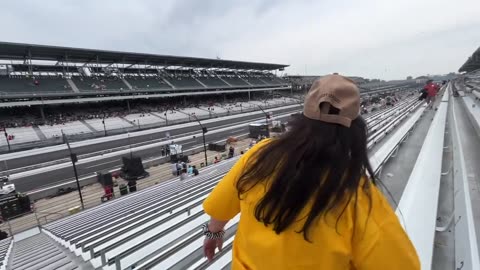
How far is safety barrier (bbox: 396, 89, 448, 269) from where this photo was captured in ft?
5.67

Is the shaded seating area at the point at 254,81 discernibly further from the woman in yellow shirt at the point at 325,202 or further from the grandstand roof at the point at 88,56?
the woman in yellow shirt at the point at 325,202

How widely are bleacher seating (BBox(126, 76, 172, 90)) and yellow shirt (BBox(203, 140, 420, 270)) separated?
4154cm

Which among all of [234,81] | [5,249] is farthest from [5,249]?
[234,81]

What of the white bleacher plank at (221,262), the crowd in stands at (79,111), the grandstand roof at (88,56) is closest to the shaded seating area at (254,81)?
the grandstand roof at (88,56)

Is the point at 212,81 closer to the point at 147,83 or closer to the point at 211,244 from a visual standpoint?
the point at 147,83

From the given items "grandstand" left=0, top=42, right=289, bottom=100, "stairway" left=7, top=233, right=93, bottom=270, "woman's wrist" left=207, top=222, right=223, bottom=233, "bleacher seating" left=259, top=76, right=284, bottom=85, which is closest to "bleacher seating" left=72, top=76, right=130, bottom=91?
"grandstand" left=0, top=42, right=289, bottom=100

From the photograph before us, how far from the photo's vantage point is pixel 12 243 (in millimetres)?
6809

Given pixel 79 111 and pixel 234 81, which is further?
pixel 234 81

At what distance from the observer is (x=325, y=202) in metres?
0.79

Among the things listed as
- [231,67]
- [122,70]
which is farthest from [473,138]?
[231,67]

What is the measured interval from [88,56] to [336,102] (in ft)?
139

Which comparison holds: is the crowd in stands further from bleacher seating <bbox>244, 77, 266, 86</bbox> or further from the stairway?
the stairway

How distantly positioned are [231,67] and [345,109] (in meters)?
59.9

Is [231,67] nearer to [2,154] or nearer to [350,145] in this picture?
[2,154]
